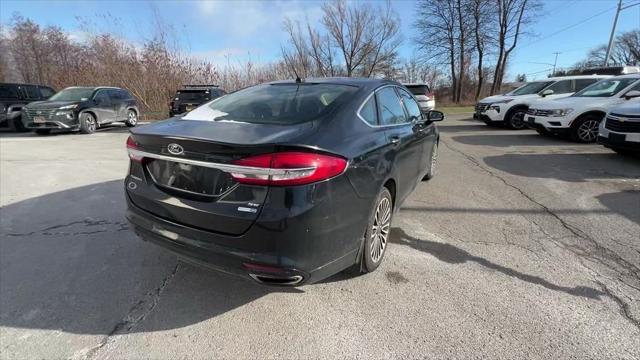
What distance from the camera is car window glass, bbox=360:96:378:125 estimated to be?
9.78 ft

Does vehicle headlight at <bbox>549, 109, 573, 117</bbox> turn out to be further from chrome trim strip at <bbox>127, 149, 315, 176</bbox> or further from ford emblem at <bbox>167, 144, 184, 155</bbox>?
ford emblem at <bbox>167, 144, 184, 155</bbox>

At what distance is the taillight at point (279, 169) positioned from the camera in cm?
209

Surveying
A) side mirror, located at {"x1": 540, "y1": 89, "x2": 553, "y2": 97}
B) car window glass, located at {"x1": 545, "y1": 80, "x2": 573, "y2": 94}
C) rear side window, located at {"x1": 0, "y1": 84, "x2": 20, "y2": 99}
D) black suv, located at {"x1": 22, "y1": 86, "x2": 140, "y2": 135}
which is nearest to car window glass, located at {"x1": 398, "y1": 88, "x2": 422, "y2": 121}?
side mirror, located at {"x1": 540, "y1": 89, "x2": 553, "y2": 97}

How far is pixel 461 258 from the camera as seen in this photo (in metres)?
A: 3.42

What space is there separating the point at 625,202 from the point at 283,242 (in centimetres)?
512

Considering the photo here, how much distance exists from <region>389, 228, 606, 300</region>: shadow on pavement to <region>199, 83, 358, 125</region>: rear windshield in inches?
66.1

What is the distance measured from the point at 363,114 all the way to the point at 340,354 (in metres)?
1.79

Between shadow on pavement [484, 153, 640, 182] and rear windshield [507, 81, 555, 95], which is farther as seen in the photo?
rear windshield [507, 81, 555, 95]

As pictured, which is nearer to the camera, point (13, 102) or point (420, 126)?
point (420, 126)

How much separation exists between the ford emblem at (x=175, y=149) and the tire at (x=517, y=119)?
41.9 feet

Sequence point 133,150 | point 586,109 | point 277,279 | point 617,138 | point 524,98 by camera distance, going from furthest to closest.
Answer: point 524,98
point 586,109
point 617,138
point 133,150
point 277,279

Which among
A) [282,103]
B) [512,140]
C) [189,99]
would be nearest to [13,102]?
[189,99]

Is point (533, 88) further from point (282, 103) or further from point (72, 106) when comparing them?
point (72, 106)

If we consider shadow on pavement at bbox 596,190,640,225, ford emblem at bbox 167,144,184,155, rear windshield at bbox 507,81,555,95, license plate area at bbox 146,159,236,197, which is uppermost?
rear windshield at bbox 507,81,555,95
